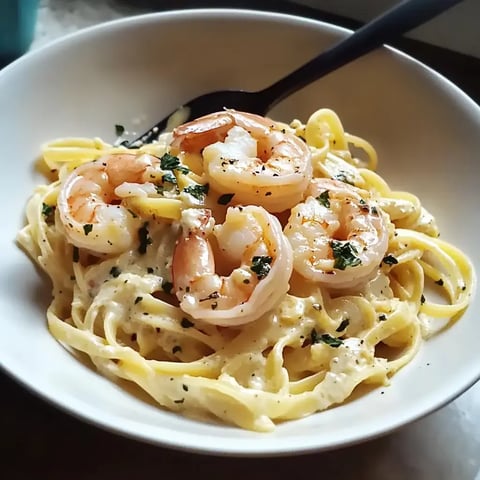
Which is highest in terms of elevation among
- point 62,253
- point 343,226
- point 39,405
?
point 343,226

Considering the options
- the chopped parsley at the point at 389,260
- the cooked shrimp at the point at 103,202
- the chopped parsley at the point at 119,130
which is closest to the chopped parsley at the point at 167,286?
the cooked shrimp at the point at 103,202

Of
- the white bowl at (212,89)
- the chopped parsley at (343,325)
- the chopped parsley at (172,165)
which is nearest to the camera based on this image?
the white bowl at (212,89)

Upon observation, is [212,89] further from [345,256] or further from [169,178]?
[345,256]

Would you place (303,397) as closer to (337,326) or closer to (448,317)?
(337,326)

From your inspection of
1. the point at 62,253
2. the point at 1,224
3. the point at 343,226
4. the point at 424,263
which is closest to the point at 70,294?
the point at 62,253

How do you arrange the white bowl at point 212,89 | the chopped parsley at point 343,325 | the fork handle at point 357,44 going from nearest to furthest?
the white bowl at point 212,89 → the chopped parsley at point 343,325 → the fork handle at point 357,44

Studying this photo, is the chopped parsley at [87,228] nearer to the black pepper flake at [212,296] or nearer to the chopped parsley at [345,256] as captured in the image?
the black pepper flake at [212,296]

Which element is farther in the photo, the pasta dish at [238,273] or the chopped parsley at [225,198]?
the chopped parsley at [225,198]
